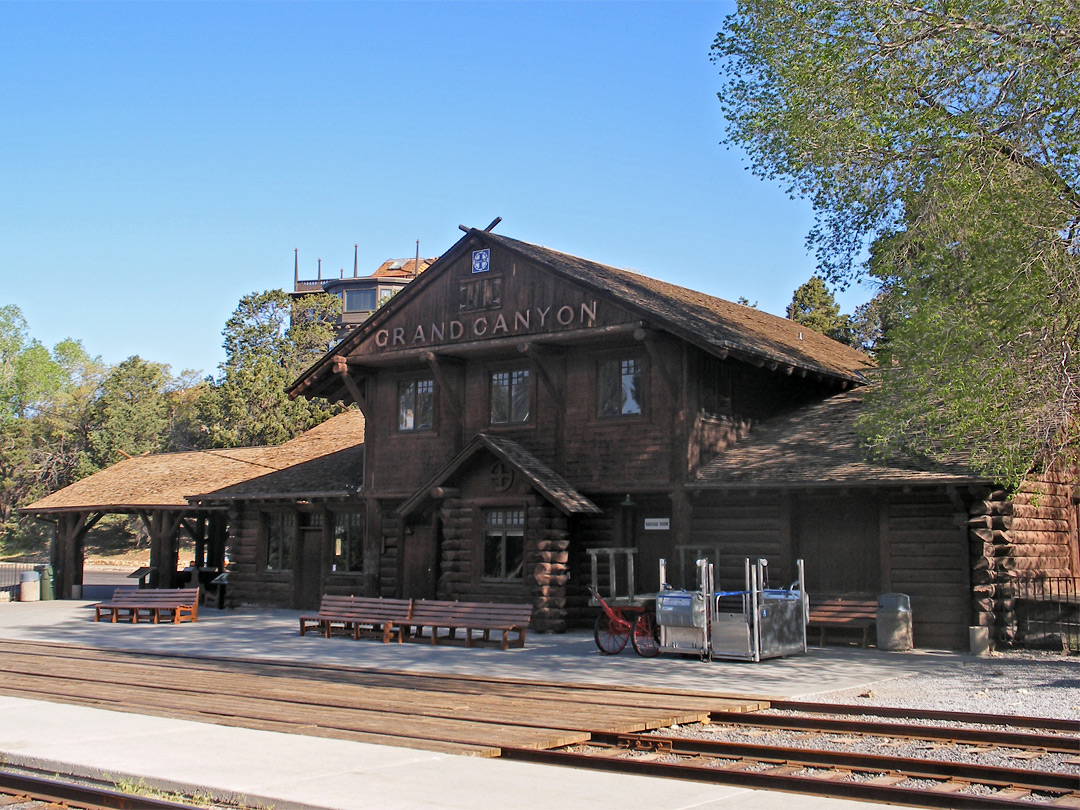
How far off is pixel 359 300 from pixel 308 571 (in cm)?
6340

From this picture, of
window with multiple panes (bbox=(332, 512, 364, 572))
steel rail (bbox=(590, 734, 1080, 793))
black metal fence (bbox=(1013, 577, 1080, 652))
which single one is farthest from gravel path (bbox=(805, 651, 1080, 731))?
window with multiple panes (bbox=(332, 512, 364, 572))

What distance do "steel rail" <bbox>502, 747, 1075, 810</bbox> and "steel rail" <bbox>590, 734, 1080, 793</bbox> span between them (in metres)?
0.58

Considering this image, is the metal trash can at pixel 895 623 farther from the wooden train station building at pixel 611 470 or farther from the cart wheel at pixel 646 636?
the cart wheel at pixel 646 636

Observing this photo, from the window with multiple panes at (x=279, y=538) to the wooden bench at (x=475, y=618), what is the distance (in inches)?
346

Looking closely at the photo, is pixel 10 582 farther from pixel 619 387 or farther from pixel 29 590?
pixel 619 387

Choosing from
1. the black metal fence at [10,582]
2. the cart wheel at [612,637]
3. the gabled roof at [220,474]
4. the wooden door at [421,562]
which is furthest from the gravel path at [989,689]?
the black metal fence at [10,582]

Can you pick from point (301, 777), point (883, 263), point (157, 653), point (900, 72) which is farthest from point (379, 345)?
point (301, 777)

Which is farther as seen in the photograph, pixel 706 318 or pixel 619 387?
pixel 706 318

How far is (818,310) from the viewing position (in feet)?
180

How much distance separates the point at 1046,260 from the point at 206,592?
2472 cm

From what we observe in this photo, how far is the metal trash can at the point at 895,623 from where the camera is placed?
19047 mm

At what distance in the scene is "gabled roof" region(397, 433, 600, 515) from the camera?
22.2m

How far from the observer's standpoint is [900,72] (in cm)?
1742

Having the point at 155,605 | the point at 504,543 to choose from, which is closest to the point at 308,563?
the point at 155,605
